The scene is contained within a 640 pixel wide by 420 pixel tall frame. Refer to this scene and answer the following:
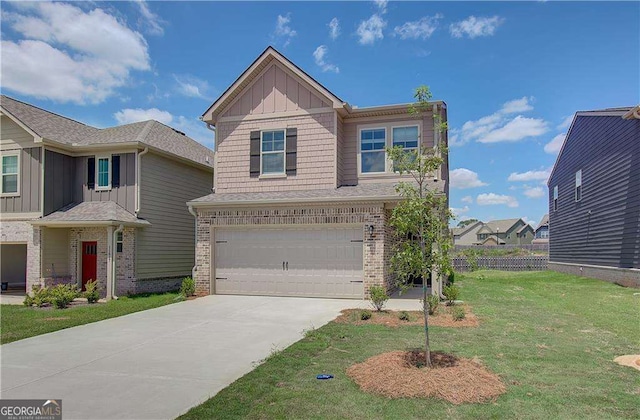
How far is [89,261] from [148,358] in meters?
11.1

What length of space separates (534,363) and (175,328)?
23.3ft

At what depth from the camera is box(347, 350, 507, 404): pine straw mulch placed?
4969mm

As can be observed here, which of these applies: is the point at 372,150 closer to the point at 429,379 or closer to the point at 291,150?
the point at 291,150

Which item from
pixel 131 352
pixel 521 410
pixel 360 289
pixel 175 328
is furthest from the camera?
pixel 360 289

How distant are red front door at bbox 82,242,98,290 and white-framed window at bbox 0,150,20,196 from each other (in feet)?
10.5

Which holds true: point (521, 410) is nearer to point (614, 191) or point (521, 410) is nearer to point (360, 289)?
point (360, 289)

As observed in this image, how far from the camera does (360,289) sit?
13.1 metres

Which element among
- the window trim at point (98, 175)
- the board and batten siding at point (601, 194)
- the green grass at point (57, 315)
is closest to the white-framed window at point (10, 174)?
the window trim at point (98, 175)

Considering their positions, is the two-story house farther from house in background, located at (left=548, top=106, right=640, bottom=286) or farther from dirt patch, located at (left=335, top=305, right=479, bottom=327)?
house in background, located at (left=548, top=106, right=640, bottom=286)

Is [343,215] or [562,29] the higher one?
[562,29]

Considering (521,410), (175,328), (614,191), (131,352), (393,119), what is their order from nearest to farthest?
(521,410) → (131,352) → (175,328) → (393,119) → (614,191)

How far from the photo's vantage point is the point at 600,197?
19344 mm

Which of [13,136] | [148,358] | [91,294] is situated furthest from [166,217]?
[148,358]

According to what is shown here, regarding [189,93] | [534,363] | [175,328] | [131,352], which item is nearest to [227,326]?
[175,328]
